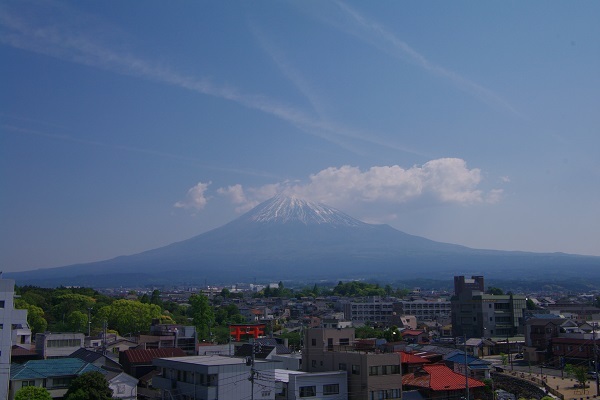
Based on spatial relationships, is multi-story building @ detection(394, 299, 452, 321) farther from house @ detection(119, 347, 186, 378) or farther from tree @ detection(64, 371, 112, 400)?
tree @ detection(64, 371, 112, 400)

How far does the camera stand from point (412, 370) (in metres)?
26.2

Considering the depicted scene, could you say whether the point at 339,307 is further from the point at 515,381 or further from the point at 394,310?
the point at 515,381

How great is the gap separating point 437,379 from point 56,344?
18539 mm

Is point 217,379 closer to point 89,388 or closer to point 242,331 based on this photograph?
point 89,388

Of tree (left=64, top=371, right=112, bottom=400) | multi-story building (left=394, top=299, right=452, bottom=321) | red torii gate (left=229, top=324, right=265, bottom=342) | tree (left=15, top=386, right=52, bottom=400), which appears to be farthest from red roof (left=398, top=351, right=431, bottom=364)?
multi-story building (left=394, top=299, right=452, bottom=321)

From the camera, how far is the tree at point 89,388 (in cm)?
1987

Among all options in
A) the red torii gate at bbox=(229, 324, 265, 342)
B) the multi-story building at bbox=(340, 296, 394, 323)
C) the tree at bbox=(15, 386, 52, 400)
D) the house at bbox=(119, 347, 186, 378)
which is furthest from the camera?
the multi-story building at bbox=(340, 296, 394, 323)

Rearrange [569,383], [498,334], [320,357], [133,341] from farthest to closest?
[498,334]
[133,341]
[569,383]
[320,357]

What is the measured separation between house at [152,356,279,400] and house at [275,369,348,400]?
55 cm

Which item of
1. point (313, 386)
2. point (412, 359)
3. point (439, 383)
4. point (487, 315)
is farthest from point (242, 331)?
point (313, 386)

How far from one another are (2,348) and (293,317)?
53452 mm

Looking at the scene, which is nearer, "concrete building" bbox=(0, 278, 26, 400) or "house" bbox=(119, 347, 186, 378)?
"concrete building" bbox=(0, 278, 26, 400)

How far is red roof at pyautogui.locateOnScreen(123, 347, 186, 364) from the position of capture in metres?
25.8

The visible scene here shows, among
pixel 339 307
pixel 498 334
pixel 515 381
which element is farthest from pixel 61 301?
pixel 515 381
